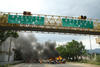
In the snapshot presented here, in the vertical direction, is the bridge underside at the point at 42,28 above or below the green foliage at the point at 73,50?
above

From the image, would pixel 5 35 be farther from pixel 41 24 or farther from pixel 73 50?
pixel 73 50

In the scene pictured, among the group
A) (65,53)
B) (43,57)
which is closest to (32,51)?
(43,57)

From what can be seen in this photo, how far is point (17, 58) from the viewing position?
53438 millimetres

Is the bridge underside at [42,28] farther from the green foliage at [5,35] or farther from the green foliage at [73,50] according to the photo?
the green foliage at [73,50]

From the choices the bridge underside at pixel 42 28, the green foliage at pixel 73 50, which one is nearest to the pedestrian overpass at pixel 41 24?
the bridge underside at pixel 42 28

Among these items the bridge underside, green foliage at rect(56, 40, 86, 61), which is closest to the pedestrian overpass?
the bridge underside

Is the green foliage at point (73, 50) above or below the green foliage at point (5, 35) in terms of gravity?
below

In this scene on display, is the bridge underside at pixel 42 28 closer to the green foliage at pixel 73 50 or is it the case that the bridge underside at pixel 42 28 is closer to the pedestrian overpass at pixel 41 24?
the pedestrian overpass at pixel 41 24

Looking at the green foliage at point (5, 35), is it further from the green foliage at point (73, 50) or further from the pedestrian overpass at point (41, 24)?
the green foliage at point (73, 50)

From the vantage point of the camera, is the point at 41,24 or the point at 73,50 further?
the point at 73,50

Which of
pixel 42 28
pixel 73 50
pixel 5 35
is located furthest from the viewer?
pixel 73 50


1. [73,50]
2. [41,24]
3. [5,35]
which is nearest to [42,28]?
[41,24]

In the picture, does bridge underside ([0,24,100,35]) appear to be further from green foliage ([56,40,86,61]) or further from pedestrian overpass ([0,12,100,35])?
green foliage ([56,40,86,61])

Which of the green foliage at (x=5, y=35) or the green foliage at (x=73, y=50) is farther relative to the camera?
the green foliage at (x=73, y=50)
